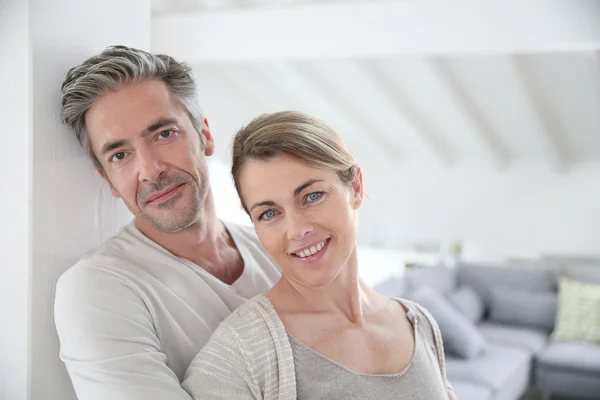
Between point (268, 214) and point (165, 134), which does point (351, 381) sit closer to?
point (268, 214)

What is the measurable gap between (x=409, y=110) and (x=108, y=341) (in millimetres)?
7897

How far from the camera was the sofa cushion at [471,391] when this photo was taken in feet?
14.5

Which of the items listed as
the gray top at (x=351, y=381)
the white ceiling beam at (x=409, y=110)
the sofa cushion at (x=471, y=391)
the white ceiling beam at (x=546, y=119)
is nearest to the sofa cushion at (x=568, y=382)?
the sofa cushion at (x=471, y=391)

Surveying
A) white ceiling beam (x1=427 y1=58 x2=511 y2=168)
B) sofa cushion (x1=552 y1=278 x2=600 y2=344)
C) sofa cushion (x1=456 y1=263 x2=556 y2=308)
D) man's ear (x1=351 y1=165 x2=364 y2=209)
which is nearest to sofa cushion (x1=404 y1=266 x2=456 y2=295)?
sofa cushion (x1=456 y1=263 x2=556 y2=308)

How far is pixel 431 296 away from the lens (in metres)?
5.25

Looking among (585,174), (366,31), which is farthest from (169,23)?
(585,174)

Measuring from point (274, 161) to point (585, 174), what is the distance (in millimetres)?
9253

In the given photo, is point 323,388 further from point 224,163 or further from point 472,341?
point 224,163

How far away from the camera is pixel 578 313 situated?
6.17 metres

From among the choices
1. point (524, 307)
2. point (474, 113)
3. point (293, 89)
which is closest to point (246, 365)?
point (524, 307)

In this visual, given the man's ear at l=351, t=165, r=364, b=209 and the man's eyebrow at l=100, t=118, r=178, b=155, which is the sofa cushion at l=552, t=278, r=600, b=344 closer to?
the man's ear at l=351, t=165, r=364, b=209

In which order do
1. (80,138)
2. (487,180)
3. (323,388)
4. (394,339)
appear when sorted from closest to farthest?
(323,388) < (394,339) < (80,138) < (487,180)

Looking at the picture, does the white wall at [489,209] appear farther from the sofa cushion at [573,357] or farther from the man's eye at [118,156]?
the man's eye at [118,156]

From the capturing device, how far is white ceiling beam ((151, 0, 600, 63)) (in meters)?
5.16
